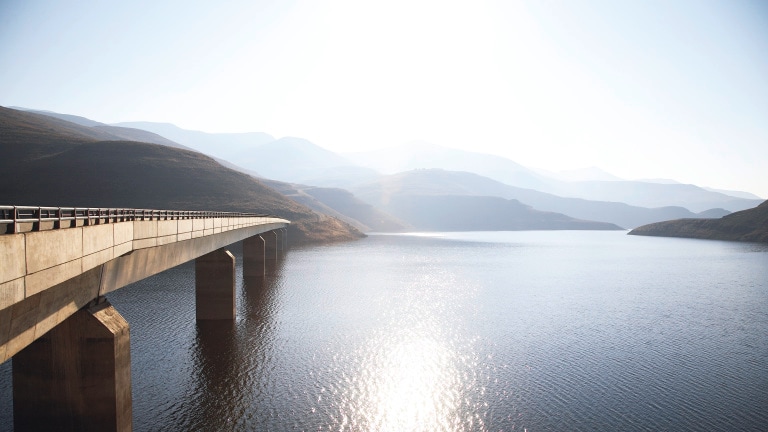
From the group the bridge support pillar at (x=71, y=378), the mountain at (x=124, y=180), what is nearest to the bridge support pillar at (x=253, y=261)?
the bridge support pillar at (x=71, y=378)

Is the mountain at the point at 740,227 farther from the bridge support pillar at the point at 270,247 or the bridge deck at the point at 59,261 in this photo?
the bridge deck at the point at 59,261

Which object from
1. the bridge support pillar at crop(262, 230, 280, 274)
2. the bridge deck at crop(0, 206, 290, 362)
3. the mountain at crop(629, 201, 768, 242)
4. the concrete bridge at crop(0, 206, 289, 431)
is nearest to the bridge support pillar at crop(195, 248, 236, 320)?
the bridge deck at crop(0, 206, 290, 362)

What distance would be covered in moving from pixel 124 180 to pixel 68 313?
146 metres

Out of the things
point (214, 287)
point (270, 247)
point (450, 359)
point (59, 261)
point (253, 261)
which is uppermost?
point (59, 261)

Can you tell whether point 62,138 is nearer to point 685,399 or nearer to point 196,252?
point 196,252

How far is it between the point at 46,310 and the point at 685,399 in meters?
28.7

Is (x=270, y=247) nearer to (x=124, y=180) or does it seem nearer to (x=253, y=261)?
(x=253, y=261)

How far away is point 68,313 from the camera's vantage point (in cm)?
1598

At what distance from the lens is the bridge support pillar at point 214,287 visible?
133 ft

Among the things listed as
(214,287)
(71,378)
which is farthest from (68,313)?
(214,287)

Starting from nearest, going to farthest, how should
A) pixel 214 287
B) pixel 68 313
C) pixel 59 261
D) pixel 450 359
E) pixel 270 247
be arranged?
pixel 59 261, pixel 68 313, pixel 450 359, pixel 214 287, pixel 270 247

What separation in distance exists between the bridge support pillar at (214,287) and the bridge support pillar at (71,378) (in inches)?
894

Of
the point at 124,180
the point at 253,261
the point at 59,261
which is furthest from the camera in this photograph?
the point at 124,180

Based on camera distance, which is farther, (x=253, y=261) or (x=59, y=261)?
(x=253, y=261)
